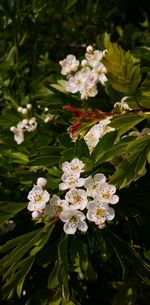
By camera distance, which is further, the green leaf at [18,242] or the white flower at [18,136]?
the white flower at [18,136]

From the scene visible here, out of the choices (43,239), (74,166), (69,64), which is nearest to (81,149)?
(74,166)

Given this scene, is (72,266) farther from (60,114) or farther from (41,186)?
(60,114)

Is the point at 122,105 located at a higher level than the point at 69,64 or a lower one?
lower

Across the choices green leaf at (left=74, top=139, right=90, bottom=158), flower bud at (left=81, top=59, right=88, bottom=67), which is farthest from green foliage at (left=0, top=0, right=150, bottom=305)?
flower bud at (left=81, top=59, right=88, bottom=67)

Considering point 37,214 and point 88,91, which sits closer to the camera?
point 37,214

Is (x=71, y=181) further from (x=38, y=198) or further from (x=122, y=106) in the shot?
(x=122, y=106)

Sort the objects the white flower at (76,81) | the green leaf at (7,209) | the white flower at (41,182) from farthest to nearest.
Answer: the white flower at (76,81) → the green leaf at (7,209) → the white flower at (41,182)

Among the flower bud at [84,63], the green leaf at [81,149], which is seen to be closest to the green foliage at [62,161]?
the green leaf at [81,149]

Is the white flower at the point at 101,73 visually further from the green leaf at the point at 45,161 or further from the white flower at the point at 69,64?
the green leaf at the point at 45,161
